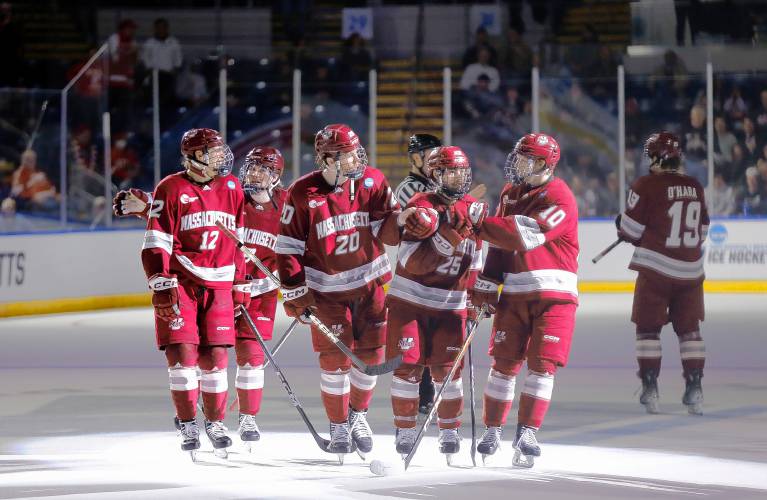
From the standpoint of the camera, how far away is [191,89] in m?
14.4

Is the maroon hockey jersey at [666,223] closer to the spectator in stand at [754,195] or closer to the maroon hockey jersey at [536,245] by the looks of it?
the maroon hockey jersey at [536,245]

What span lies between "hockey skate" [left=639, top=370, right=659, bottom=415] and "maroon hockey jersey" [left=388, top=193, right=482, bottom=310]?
1.99 meters

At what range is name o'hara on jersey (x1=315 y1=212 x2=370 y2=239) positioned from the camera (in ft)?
21.0

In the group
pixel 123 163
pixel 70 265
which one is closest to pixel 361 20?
pixel 123 163

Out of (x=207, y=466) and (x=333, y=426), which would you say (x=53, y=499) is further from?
(x=333, y=426)

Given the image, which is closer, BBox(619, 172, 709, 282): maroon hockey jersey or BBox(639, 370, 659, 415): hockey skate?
BBox(639, 370, 659, 415): hockey skate

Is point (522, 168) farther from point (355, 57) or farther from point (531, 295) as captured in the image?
point (355, 57)

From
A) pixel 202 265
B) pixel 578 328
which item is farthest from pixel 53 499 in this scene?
pixel 578 328

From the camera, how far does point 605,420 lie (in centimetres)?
759

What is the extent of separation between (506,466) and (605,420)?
147 cm

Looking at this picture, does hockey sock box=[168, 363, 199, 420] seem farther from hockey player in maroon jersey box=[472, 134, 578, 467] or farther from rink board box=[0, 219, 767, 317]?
rink board box=[0, 219, 767, 317]

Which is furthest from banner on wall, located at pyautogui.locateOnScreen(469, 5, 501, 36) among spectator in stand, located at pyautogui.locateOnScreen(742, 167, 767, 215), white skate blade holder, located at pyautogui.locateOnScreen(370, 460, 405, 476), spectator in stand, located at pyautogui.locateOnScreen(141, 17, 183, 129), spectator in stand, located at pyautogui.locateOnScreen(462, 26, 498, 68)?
white skate blade holder, located at pyautogui.locateOnScreen(370, 460, 405, 476)

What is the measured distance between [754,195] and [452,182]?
352 inches

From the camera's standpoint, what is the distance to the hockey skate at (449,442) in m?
6.23
